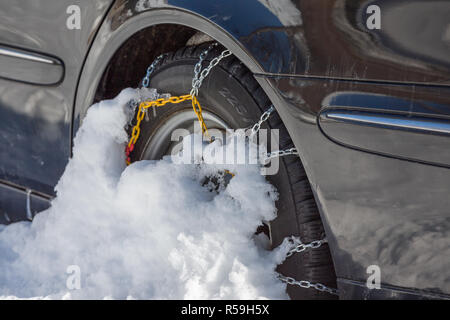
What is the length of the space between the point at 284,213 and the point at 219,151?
32 centimetres

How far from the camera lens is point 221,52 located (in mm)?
1632

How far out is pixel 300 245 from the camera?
1465 mm

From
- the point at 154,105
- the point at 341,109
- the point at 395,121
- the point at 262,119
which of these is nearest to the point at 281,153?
the point at 262,119

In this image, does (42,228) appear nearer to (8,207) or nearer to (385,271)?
(8,207)

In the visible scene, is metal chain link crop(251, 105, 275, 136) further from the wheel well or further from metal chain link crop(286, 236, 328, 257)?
the wheel well

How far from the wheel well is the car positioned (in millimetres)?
19

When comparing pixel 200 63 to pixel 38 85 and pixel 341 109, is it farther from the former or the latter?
pixel 38 85

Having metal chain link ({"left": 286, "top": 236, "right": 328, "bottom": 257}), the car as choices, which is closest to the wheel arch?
the car

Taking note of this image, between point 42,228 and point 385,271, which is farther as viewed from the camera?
point 42,228

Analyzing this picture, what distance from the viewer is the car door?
1859mm

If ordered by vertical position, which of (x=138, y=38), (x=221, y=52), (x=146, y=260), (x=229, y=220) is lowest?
(x=146, y=260)

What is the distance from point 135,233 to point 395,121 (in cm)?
101

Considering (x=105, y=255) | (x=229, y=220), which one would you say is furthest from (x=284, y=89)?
(x=105, y=255)
